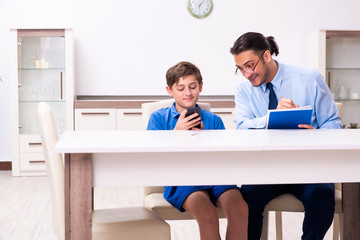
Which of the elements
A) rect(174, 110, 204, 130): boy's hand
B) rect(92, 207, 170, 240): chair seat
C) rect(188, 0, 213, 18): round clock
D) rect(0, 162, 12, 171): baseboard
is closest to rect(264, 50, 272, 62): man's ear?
rect(174, 110, 204, 130): boy's hand

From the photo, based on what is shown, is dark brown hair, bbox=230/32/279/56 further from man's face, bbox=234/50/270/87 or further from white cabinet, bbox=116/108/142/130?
white cabinet, bbox=116/108/142/130

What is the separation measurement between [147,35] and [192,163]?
157 inches

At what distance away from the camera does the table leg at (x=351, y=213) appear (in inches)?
85.0

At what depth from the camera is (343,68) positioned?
17.9 ft

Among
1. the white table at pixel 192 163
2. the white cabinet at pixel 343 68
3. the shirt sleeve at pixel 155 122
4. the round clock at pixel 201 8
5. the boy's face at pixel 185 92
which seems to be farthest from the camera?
the round clock at pixel 201 8

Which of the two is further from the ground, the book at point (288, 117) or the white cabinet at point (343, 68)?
the white cabinet at point (343, 68)

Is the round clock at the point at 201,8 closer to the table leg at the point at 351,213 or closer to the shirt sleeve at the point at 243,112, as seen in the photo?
the shirt sleeve at the point at 243,112

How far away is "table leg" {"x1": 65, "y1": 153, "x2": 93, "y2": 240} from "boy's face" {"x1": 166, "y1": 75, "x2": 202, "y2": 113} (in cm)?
98

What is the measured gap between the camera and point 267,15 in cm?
558

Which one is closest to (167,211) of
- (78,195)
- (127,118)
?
(78,195)

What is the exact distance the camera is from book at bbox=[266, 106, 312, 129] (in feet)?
7.04

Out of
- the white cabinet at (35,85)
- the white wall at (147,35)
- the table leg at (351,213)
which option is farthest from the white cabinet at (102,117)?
the table leg at (351,213)

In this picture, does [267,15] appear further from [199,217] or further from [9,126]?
[199,217]

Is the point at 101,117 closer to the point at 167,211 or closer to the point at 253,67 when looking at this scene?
the point at 253,67
